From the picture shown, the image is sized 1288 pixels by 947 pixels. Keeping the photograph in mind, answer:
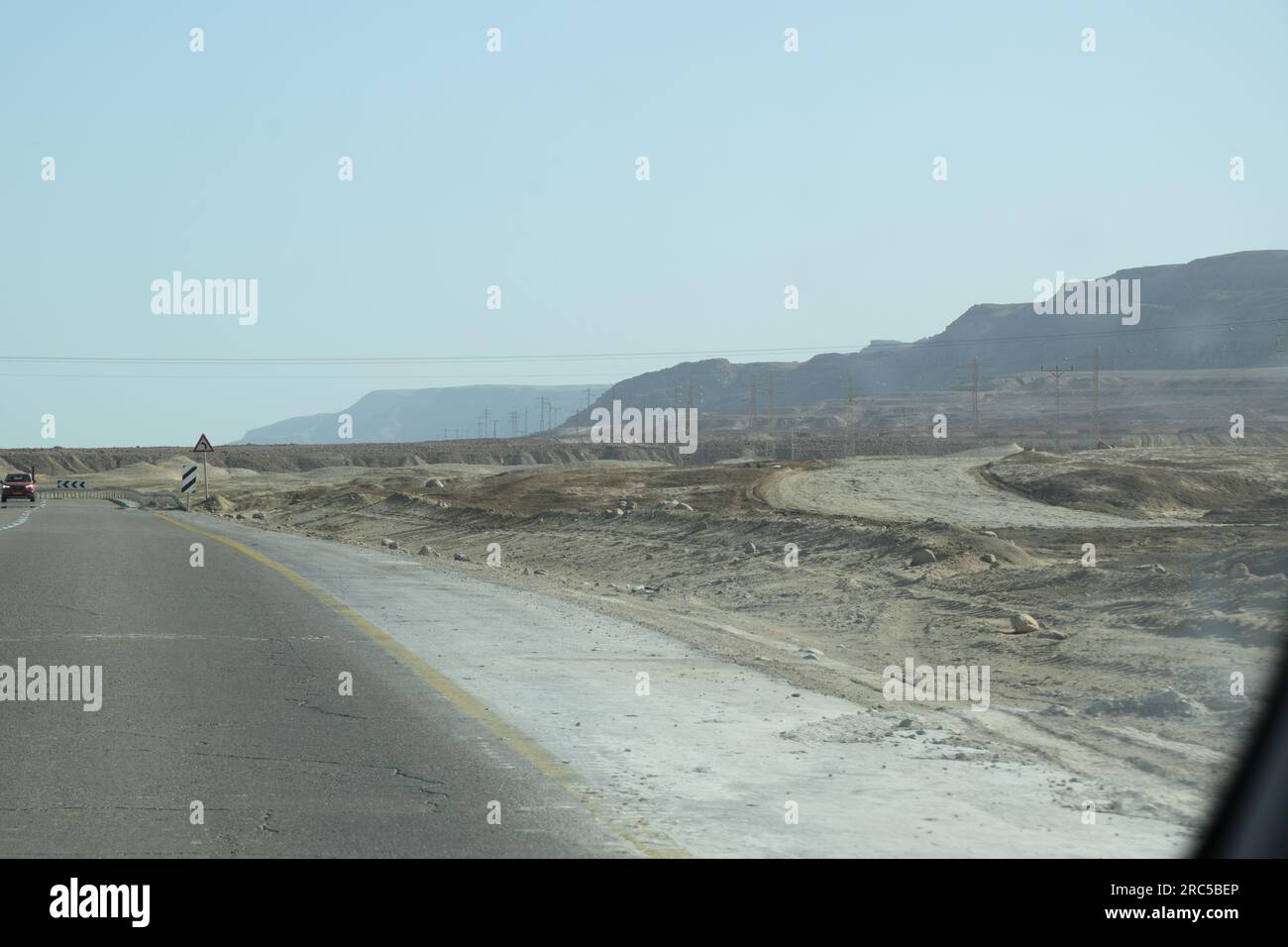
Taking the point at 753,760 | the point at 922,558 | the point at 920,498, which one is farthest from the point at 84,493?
the point at 753,760

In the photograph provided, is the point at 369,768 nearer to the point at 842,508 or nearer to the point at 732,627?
the point at 732,627

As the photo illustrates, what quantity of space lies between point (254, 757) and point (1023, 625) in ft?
31.7

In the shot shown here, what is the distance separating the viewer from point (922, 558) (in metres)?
21.8

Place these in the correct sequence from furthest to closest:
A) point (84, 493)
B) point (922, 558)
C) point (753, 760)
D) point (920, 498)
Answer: point (84, 493) → point (920, 498) → point (922, 558) → point (753, 760)

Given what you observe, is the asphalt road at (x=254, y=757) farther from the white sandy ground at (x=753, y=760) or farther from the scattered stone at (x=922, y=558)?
the scattered stone at (x=922, y=558)

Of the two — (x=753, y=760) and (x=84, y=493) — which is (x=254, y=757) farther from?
(x=84, y=493)

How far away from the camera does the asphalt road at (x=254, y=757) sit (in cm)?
641

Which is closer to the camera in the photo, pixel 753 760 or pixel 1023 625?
pixel 753 760

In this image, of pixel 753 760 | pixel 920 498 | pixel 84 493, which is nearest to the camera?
pixel 753 760

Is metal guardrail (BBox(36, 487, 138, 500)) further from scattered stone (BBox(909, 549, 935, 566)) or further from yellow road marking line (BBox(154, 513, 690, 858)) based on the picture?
yellow road marking line (BBox(154, 513, 690, 858))

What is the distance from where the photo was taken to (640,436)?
516ft

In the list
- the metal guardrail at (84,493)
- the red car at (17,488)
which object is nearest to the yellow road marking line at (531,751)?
the red car at (17,488)

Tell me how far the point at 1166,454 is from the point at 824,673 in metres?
50.1
